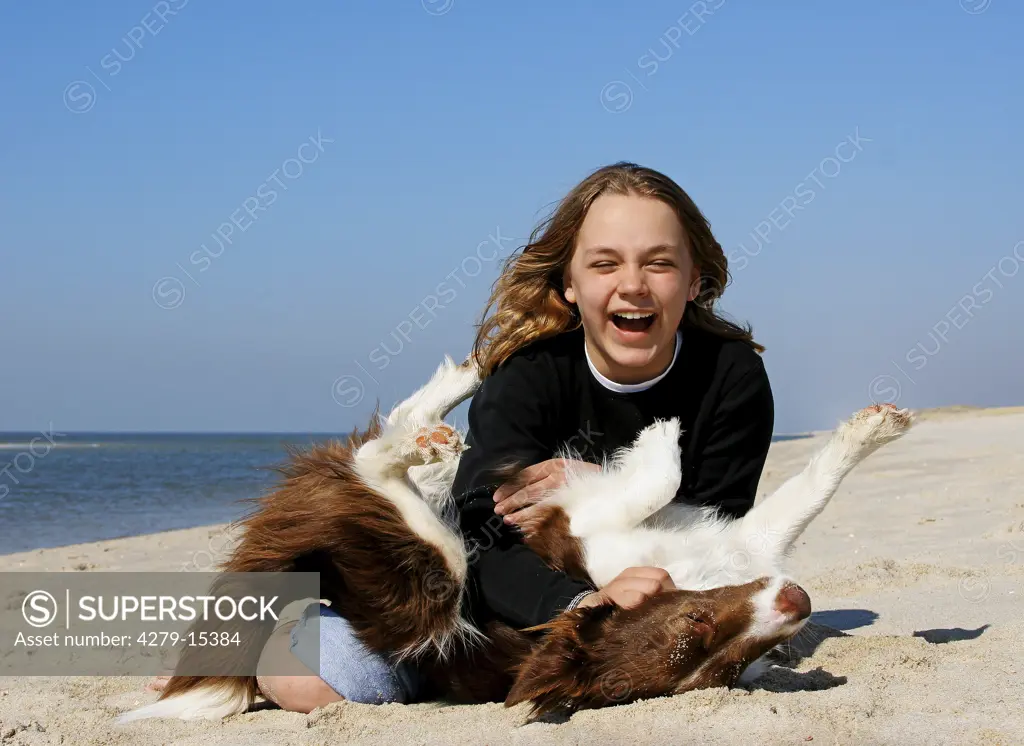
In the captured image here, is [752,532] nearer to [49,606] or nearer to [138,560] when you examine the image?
[49,606]

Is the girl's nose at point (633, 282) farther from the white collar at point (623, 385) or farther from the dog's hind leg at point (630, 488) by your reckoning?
the dog's hind leg at point (630, 488)

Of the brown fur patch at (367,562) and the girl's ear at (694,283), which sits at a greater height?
the girl's ear at (694,283)

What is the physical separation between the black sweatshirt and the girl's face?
0.42ft

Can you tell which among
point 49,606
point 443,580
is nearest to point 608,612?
point 443,580

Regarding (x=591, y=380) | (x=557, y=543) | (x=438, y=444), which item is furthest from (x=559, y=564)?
(x=591, y=380)

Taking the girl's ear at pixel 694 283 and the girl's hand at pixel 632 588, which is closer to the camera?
the girl's hand at pixel 632 588

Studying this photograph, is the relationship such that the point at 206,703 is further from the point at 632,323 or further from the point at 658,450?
the point at 632,323

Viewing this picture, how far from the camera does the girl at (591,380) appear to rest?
10.6ft

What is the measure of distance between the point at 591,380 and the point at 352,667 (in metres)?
1.35

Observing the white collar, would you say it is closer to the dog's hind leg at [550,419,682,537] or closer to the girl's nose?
the dog's hind leg at [550,419,682,537]

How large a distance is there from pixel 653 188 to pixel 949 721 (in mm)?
2062

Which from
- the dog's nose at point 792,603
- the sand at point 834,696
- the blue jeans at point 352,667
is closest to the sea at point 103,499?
the blue jeans at point 352,667

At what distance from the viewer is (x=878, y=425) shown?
339 centimetres

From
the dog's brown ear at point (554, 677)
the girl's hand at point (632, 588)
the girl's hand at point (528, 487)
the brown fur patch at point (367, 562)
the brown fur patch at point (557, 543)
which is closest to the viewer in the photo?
the dog's brown ear at point (554, 677)
